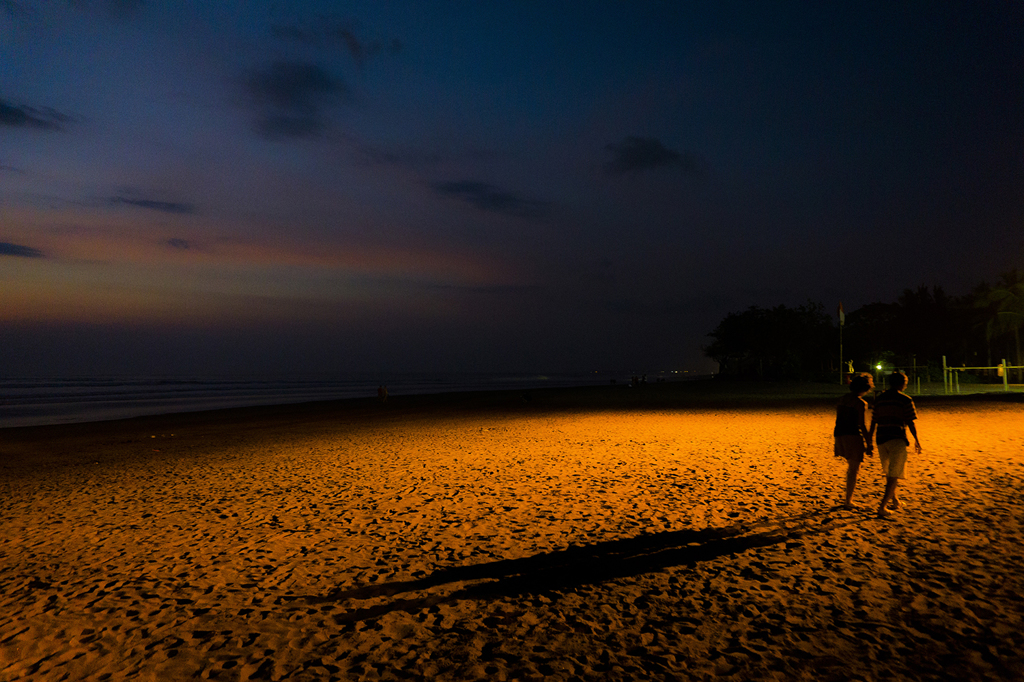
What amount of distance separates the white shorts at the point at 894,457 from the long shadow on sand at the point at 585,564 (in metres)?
0.76

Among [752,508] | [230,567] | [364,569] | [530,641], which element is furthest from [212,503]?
[752,508]

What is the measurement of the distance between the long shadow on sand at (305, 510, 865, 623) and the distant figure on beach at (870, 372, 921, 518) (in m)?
0.68

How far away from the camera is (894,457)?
716 cm

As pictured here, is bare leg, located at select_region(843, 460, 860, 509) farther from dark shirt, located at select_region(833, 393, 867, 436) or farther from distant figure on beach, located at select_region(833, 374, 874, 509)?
dark shirt, located at select_region(833, 393, 867, 436)

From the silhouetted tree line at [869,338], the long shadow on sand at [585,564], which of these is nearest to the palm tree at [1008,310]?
the silhouetted tree line at [869,338]

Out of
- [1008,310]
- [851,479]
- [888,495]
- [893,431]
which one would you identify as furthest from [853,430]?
[1008,310]

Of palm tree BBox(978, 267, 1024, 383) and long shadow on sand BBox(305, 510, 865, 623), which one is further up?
palm tree BBox(978, 267, 1024, 383)

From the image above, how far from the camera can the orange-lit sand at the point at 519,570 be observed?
415 cm

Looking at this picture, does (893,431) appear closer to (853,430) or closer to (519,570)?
(853,430)

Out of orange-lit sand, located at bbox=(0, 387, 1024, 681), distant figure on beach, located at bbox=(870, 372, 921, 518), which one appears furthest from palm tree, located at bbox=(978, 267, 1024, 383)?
distant figure on beach, located at bbox=(870, 372, 921, 518)

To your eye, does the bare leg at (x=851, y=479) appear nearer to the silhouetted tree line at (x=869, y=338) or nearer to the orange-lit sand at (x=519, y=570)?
the orange-lit sand at (x=519, y=570)

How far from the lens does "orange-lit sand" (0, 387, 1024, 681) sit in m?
4.15

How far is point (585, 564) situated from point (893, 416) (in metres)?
4.56

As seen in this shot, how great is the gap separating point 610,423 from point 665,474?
8939 millimetres
